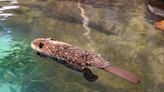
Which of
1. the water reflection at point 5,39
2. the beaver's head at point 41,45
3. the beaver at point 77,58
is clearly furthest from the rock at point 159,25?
the water reflection at point 5,39

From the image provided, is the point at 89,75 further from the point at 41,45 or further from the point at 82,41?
the point at 82,41

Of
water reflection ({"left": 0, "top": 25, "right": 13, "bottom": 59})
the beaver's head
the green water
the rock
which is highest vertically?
the beaver's head

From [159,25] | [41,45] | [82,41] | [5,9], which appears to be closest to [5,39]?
[41,45]

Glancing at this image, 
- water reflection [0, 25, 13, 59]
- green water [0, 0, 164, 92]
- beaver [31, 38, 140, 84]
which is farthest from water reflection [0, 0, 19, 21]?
beaver [31, 38, 140, 84]

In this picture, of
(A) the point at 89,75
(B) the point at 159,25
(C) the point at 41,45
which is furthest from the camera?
(B) the point at 159,25

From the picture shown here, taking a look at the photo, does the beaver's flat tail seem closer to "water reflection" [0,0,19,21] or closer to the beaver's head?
the beaver's head

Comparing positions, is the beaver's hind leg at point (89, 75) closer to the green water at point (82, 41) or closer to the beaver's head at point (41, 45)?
the green water at point (82, 41)
